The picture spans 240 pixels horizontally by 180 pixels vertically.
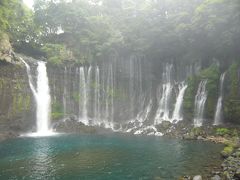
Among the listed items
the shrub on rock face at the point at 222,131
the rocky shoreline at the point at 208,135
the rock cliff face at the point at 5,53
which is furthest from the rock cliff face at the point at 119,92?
the shrub on rock face at the point at 222,131

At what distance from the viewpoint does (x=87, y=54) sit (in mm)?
55344

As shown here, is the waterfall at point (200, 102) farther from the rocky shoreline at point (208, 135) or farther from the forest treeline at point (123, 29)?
the forest treeline at point (123, 29)

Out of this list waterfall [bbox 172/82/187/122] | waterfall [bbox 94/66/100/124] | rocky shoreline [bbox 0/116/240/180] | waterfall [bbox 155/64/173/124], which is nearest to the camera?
rocky shoreline [bbox 0/116/240/180]

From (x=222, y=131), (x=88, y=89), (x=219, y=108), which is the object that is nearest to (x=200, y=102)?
(x=219, y=108)

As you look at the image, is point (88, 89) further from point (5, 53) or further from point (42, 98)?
point (5, 53)

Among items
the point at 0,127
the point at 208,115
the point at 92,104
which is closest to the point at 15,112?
the point at 0,127

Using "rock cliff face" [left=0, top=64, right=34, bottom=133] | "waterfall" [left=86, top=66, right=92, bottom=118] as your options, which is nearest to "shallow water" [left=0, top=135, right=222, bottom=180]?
"rock cliff face" [left=0, top=64, right=34, bottom=133]

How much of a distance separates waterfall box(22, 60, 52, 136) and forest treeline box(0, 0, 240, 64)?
3045mm

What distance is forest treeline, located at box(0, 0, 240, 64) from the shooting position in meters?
46.4

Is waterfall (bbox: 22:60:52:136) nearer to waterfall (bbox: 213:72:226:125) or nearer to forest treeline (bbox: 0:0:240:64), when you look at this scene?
forest treeline (bbox: 0:0:240:64)

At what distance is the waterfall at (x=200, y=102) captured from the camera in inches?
1764

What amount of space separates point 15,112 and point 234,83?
1327 inches

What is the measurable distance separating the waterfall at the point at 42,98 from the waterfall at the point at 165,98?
62.1ft

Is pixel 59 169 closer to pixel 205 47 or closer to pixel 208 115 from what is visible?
pixel 208 115
